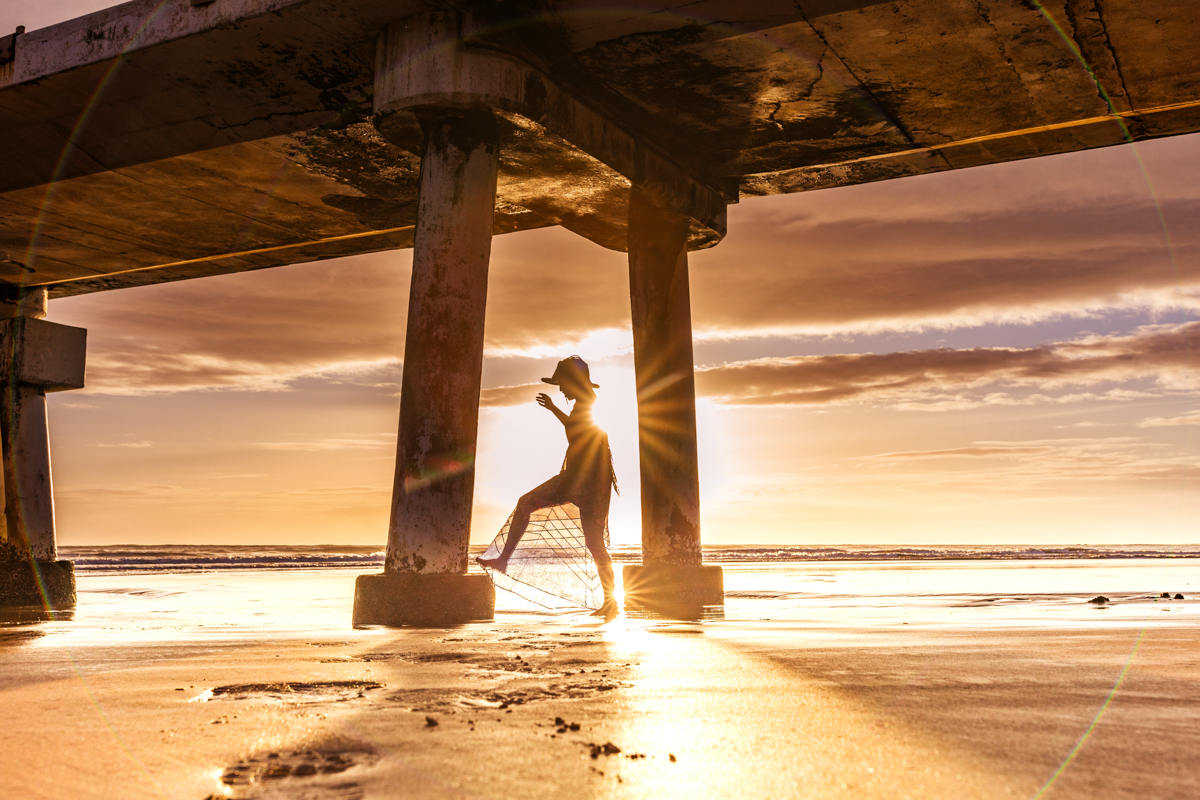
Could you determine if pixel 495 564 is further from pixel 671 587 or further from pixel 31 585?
pixel 31 585

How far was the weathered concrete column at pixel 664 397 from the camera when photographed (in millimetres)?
9602

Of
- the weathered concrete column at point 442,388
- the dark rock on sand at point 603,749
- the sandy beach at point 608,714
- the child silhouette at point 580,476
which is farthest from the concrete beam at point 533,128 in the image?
the dark rock on sand at point 603,749

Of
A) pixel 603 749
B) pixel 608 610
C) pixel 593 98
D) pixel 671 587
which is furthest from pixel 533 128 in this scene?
pixel 603 749

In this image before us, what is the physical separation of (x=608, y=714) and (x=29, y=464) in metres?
12.6

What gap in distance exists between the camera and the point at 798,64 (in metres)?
7.57

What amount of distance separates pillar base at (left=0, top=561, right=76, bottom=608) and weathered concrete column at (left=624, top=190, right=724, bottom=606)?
788 centimetres

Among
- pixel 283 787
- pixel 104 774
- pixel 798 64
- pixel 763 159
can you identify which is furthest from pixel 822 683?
pixel 763 159

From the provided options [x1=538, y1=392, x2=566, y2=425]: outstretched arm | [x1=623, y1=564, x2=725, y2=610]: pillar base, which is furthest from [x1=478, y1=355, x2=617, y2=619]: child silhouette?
[x1=623, y1=564, x2=725, y2=610]: pillar base

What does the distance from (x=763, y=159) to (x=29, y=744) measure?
27.5 ft

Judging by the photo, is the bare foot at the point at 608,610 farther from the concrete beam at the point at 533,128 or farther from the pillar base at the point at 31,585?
the pillar base at the point at 31,585

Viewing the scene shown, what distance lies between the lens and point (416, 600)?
6.57m

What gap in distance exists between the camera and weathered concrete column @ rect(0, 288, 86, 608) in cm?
1249

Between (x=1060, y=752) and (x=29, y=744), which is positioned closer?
(x=1060, y=752)

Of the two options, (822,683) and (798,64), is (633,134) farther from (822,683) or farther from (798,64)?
(822,683)
